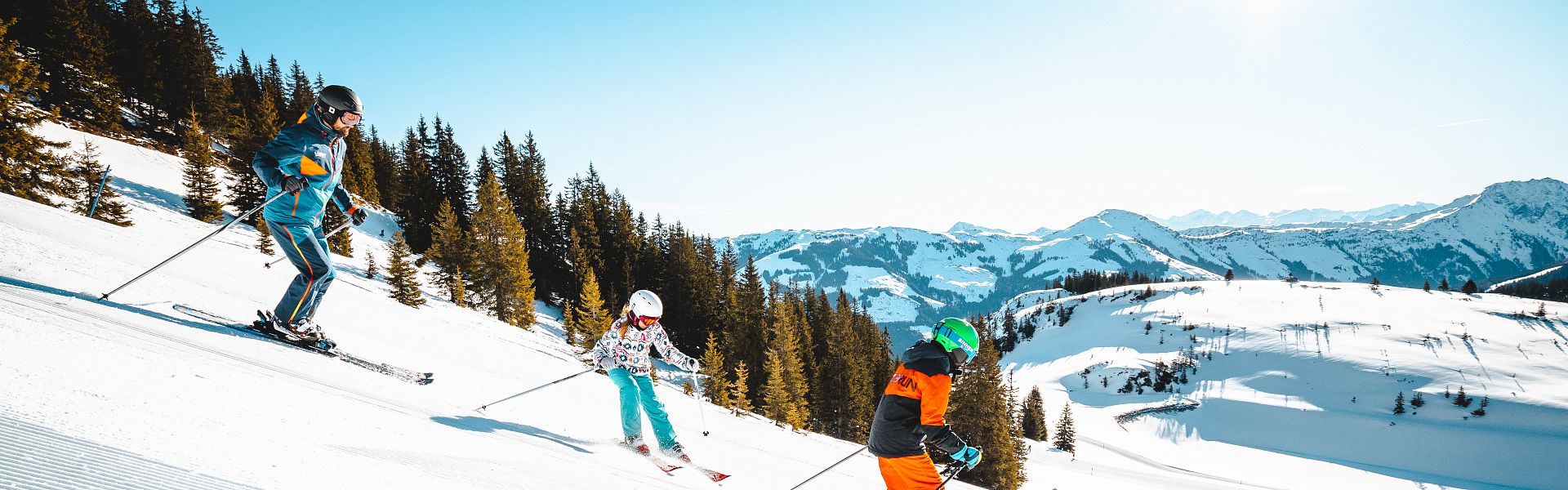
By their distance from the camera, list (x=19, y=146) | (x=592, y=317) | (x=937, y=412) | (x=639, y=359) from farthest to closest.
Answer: (x=592, y=317) < (x=19, y=146) < (x=639, y=359) < (x=937, y=412)

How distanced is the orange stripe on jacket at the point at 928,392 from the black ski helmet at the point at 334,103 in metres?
6.53

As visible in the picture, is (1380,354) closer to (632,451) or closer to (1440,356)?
(1440,356)

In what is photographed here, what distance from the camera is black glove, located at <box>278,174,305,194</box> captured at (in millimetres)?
6367

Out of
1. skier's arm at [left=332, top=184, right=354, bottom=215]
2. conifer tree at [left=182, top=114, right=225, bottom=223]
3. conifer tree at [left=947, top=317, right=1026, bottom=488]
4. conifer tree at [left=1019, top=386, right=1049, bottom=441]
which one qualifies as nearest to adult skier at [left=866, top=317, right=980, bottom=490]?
skier's arm at [left=332, top=184, right=354, bottom=215]

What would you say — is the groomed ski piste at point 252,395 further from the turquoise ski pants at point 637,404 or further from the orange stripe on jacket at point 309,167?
the orange stripe on jacket at point 309,167

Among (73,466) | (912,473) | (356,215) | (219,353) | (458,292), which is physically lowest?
(458,292)

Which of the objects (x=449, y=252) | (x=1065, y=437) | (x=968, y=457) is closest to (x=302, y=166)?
(x=968, y=457)

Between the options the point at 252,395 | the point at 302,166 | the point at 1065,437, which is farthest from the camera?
the point at 1065,437

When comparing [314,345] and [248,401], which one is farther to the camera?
[314,345]

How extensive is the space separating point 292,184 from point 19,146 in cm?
1819

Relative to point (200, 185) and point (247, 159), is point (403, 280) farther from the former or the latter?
point (247, 159)

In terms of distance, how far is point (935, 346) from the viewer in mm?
5980

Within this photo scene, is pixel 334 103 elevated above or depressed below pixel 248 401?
above

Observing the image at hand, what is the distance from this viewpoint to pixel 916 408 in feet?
20.0
